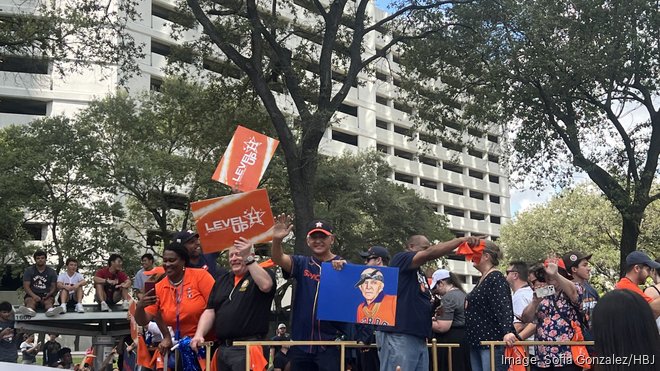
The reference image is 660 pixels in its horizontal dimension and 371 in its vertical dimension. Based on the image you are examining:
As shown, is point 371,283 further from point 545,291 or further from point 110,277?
point 110,277

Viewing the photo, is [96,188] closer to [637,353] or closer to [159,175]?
[159,175]

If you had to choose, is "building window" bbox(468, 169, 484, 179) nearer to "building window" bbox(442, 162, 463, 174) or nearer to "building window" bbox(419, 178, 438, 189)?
"building window" bbox(442, 162, 463, 174)

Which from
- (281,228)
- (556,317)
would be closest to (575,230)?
(556,317)

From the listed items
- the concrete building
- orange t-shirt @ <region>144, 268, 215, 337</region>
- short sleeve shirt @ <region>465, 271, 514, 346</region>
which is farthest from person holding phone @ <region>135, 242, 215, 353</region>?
the concrete building

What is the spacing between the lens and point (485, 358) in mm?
6684

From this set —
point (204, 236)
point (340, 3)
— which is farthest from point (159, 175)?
point (204, 236)

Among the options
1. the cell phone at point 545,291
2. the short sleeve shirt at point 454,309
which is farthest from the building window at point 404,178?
the cell phone at point 545,291

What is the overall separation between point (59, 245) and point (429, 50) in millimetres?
17573

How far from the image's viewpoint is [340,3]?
54.1ft

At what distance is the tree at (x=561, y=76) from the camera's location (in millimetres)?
15297

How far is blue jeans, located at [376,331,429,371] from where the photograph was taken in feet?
20.0

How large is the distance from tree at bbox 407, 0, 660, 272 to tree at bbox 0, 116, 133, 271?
1382 centimetres

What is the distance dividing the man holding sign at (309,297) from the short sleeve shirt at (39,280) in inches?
325

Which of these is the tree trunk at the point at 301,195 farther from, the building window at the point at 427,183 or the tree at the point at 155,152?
the building window at the point at 427,183
